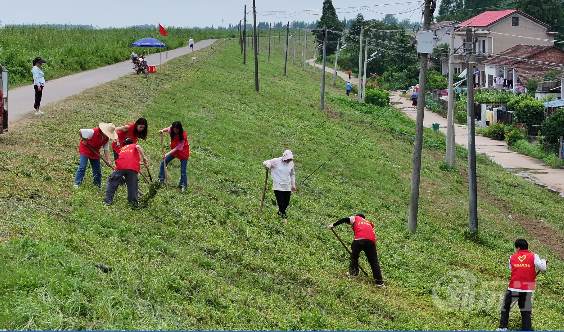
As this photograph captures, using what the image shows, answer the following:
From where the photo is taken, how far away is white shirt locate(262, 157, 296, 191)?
555 inches

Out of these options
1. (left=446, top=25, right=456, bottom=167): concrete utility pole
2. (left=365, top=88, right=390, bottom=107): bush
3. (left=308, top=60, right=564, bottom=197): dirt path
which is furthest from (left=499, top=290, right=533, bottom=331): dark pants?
(left=365, top=88, right=390, bottom=107): bush

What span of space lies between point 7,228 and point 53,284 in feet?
6.75

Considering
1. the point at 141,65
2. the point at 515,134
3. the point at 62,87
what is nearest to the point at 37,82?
the point at 62,87

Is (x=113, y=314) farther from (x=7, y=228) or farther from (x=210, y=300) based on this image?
(x=7, y=228)

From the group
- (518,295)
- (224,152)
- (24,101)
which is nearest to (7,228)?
(518,295)

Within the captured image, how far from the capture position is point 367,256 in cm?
1195

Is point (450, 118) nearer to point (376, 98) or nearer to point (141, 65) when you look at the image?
point (141, 65)

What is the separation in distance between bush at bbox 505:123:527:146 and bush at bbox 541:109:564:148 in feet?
13.9

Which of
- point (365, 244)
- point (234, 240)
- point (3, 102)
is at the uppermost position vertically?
point (3, 102)

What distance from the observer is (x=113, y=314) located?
7.63 meters

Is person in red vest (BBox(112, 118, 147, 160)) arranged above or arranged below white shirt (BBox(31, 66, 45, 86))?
below

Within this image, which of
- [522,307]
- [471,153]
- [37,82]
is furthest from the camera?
[471,153]

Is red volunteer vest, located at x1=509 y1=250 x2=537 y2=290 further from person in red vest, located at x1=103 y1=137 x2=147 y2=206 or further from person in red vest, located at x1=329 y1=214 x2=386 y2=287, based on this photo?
person in red vest, located at x1=103 y1=137 x2=147 y2=206

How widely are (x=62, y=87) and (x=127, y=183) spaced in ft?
58.7
